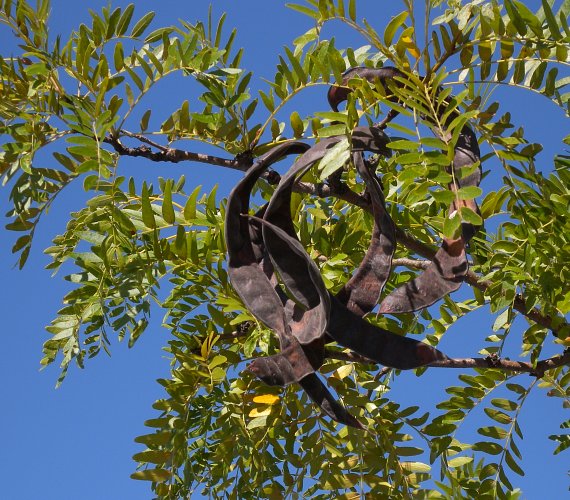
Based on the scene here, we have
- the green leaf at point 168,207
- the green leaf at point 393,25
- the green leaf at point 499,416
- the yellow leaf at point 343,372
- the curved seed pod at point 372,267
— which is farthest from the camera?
the green leaf at point 499,416

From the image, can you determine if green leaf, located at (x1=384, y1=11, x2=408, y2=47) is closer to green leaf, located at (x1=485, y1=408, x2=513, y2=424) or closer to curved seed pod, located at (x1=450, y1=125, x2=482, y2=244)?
curved seed pod, located at (x1=450, y1=125, x2=482, y2=244)

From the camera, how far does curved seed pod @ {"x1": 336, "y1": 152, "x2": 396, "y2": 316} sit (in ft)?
5.95

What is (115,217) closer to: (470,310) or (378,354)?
(378,354)

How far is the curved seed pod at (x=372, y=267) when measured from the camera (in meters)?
1.81

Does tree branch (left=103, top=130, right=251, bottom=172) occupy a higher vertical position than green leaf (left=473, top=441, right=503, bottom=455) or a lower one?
higher

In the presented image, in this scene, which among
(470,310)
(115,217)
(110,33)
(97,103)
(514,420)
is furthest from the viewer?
(470,310)

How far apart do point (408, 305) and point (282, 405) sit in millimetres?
796

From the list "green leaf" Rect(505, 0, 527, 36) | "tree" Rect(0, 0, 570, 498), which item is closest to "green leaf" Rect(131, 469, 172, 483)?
"tree" Rect(0, 0, 570, 498)

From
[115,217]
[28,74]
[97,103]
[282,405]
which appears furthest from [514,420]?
[28,74]

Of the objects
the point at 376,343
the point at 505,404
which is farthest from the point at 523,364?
the point at 376,343

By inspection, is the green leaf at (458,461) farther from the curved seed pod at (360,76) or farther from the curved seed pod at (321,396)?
the curved seed pod at (360,76)

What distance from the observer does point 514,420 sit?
101 inches

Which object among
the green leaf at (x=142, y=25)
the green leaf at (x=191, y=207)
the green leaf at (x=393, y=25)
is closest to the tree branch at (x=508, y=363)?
the green leaf at (x=191, y=207)

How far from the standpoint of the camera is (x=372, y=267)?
6.03 ft
